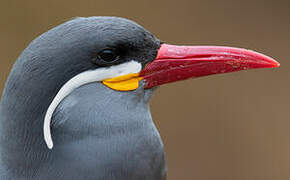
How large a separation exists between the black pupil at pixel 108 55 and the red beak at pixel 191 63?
156 mm

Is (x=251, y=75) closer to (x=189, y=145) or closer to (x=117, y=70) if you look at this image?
(x=189, y=145)

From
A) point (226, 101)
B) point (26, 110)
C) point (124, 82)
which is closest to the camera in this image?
point (26, 110)

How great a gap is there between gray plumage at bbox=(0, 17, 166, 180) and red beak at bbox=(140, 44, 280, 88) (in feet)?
0.45

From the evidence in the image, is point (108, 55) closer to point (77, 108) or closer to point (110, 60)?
point (110, 60)

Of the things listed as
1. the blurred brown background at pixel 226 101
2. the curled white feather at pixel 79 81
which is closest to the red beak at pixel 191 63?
the curled white feather at pixel 79 81

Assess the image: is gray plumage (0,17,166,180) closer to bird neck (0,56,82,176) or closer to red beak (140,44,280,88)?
bird neck (0,56,82,176)

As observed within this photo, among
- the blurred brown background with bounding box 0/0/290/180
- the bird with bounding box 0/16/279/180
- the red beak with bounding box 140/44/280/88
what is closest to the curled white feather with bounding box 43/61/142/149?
the bird with bounding box 0/16/279/180

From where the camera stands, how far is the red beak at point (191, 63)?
1.93 meters

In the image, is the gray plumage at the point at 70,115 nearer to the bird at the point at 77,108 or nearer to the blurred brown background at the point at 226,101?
the bird at the point at 77,108

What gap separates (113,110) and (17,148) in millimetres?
343

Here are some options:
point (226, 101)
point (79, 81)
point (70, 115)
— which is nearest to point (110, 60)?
point (79, 81)

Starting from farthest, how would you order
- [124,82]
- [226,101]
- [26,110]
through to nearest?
[226,101] < [124,82] < [26,110]

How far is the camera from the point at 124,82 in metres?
1.87

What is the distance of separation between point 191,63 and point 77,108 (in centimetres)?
46
